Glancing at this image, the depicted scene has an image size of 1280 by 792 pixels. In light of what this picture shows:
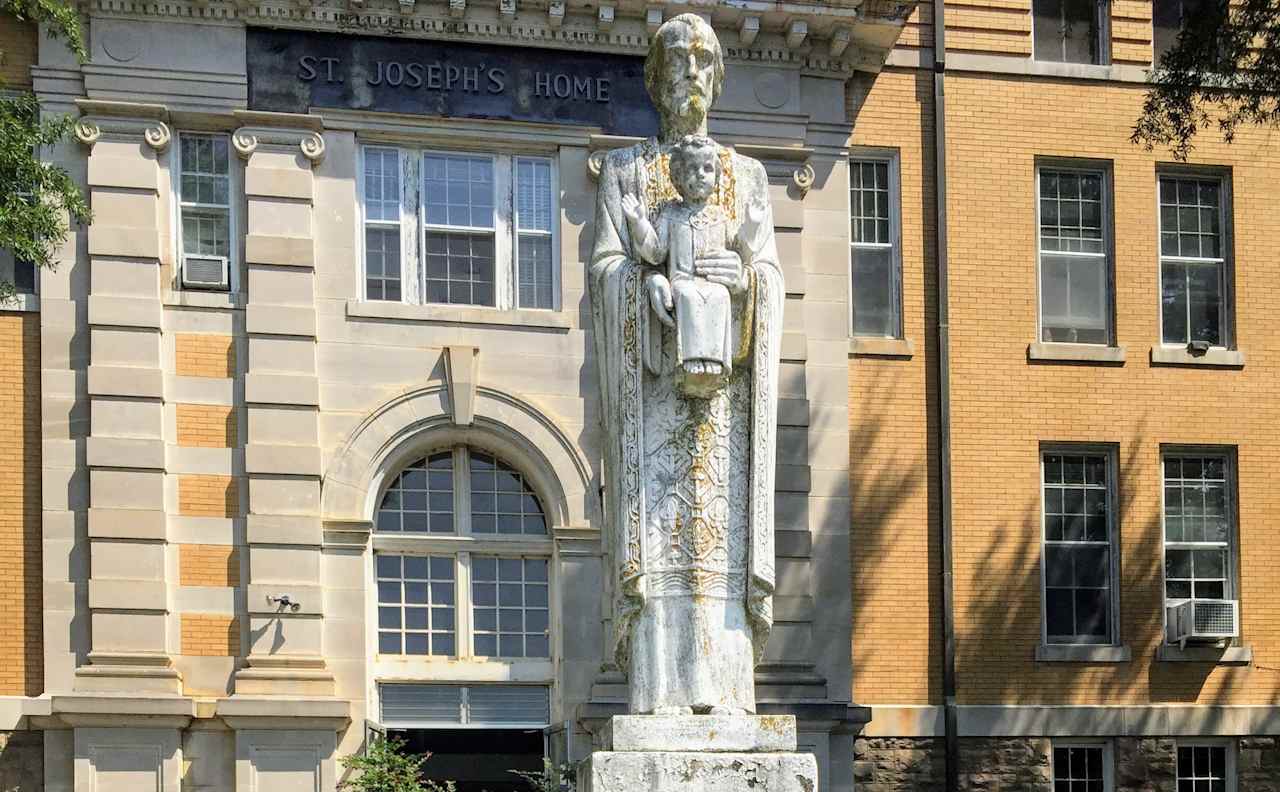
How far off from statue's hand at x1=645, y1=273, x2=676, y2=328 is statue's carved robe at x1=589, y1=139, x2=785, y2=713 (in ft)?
0.30

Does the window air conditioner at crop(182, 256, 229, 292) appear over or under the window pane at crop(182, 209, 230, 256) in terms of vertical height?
under

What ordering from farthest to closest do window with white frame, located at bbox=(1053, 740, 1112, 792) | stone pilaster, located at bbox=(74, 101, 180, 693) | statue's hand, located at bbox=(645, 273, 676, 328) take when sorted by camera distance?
window with white frame, located at bbox=(1053, 740, 1112, 792), stone pilaster, located at bbox=(74, 101, 180, 693), statue's hand, located at bbox=(645, 273, 676, 328)

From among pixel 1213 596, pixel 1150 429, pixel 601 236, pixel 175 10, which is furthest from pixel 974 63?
pixel 601 236

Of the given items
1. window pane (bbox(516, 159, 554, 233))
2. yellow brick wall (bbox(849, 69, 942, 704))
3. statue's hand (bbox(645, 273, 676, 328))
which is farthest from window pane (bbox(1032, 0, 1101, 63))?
statue's hand (bbox(645, 273, 676, 328))

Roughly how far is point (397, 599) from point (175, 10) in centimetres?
699

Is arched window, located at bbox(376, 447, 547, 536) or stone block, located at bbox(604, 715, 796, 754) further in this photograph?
arched window, located at bbox(376, 447, 547, 536)

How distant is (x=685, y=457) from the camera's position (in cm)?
1009

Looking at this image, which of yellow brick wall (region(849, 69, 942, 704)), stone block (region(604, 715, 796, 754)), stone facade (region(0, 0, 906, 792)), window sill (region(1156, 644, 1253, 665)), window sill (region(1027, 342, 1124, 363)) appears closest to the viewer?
stone block (region(604, 715, 796, 754))

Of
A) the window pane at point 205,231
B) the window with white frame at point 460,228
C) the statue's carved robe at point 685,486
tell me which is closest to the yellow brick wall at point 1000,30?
the window with white frame at point 460,228

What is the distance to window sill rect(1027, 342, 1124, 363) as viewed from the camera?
85.8 ft

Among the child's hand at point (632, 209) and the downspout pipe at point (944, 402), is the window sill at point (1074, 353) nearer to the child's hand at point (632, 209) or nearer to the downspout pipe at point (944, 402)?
the downspout pipe at point (944, 402)

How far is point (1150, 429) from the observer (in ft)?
86.7

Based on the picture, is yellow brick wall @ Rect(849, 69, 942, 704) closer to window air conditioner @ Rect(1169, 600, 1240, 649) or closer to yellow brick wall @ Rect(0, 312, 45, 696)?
window air conditioner @ Rect(1169, 600, 1240, 649)

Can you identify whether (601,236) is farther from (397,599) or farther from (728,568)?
(397,599)
